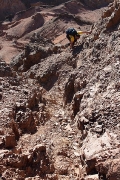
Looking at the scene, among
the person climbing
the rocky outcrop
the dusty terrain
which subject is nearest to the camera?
the dusty terrain

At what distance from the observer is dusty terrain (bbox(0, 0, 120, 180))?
213 inches

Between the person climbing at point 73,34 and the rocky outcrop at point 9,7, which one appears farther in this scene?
the rocky outcrop at point 9,7

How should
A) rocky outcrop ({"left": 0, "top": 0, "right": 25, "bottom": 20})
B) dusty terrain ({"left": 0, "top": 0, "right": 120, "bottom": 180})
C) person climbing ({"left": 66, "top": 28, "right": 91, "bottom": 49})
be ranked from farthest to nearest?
rocky outcrop ({"left": 0, "top": 0, "right": 25, "bottom": 20})
person climbing ({"left": 66, "top": 28, "right": 91, "bottom": 49})
dusty terrain ({"left": 0, "top": 0, "right": 120, "bottom": 180})

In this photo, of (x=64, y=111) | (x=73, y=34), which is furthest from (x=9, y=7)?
(x=64, y=111)

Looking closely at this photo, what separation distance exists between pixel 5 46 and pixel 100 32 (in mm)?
13290

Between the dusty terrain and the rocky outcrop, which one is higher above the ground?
the rocky outcrop

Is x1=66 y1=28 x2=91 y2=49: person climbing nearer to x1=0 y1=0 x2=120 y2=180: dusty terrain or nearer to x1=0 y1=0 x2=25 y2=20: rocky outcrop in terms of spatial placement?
x1=0 y1=0 x2=120 y2=180: dusty terrain

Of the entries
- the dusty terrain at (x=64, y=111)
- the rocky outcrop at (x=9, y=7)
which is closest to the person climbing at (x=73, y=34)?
the dusty terrain at (x=64, y=111)

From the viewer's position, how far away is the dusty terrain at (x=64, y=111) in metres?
5.42

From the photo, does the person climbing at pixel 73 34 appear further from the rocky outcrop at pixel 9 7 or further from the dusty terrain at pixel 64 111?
the rocky outcrop at pixel 9 7

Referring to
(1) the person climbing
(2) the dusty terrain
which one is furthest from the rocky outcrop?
(1) the person climbing

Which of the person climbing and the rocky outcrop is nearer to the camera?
the person climbing

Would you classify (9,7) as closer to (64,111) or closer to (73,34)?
(73,34)

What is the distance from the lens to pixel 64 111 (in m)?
8.64
